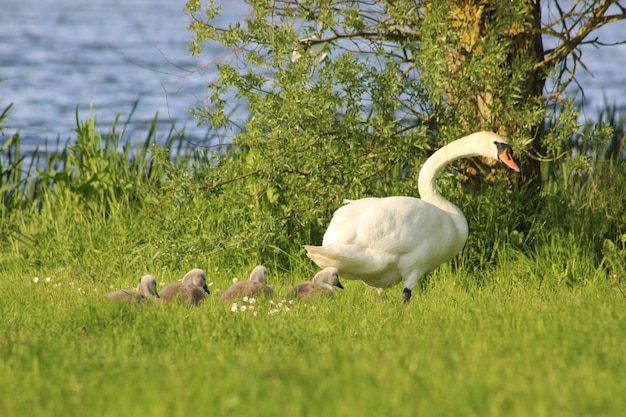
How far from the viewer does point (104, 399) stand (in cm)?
448

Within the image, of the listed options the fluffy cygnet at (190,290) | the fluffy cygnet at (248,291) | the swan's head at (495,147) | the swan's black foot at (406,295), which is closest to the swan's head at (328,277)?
the fluffy cygnet at (248,291)

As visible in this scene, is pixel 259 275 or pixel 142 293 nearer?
pixel 142 293

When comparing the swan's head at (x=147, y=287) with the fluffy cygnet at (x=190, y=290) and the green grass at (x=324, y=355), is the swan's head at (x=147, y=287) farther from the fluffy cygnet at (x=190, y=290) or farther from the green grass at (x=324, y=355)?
the green grass at (x=324, y=355)

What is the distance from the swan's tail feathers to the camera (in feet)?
22.7

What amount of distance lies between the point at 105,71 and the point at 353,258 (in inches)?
1192

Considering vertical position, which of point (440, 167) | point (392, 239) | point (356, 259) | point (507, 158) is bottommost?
point (356, 259)

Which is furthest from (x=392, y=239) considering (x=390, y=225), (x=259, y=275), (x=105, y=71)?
(x=105, y=71)

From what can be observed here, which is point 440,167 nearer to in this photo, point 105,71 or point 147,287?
point 147,287

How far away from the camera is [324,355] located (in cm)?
525

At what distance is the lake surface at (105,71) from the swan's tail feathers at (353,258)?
2.93 metres

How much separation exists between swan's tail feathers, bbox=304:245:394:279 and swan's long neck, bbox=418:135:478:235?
31.4 inches

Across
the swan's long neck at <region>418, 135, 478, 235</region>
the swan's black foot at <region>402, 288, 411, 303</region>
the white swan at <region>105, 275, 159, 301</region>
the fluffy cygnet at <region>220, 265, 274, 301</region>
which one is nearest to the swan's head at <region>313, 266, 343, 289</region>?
the fluffy cygnet at <region>220, 265, 274, 301</region>

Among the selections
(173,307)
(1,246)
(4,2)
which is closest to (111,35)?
(4,2)

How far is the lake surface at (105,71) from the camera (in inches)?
911
